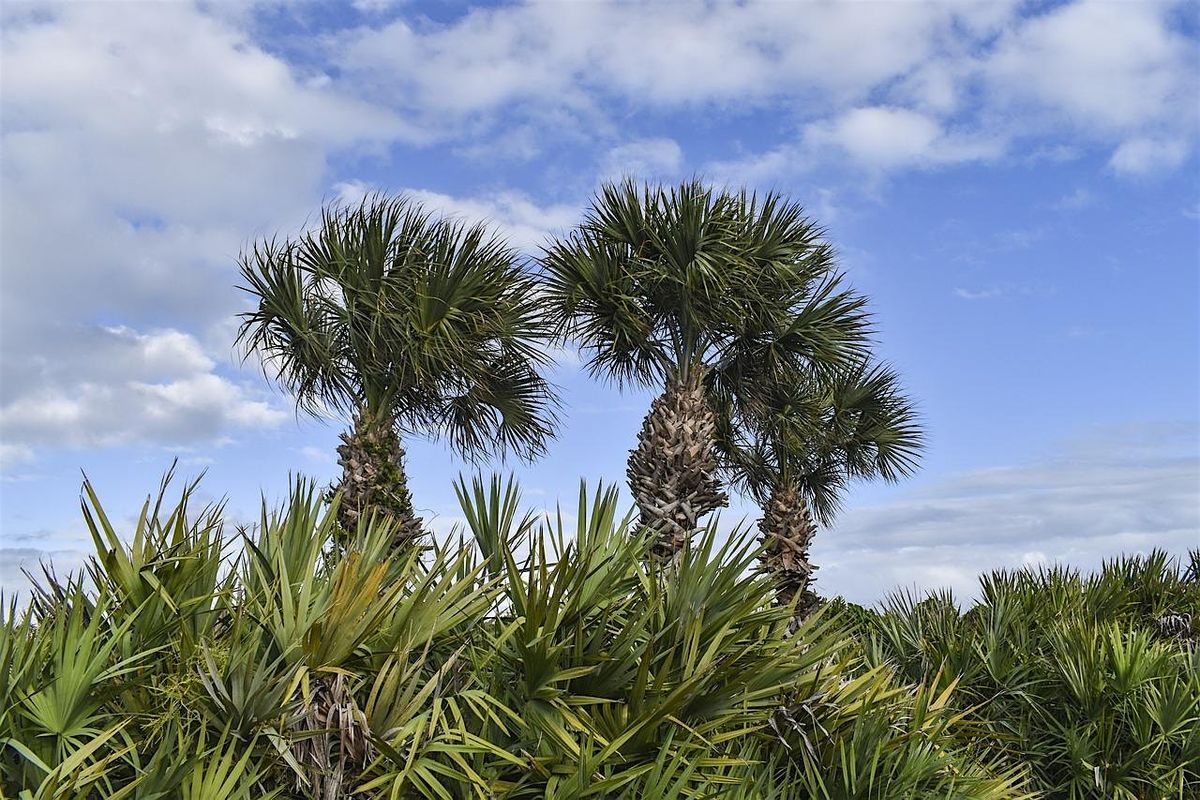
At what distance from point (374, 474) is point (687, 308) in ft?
17.1

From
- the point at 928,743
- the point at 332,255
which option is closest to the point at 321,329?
the point at 332,255

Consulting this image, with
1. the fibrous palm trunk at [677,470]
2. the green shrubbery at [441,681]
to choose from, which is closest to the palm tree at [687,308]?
the fibrous palm trunk at [677,470]

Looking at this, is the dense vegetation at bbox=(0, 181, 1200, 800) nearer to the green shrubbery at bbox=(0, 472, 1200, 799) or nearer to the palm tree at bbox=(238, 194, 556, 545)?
the green shrubbery at bbox=(0, 472, 1200, 799)

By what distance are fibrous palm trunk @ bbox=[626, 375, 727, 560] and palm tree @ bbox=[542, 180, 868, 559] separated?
2 cm

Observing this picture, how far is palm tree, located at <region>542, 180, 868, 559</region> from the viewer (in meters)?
15.2

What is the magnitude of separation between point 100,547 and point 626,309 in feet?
35.7

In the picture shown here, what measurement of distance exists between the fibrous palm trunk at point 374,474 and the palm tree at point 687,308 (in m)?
3.36

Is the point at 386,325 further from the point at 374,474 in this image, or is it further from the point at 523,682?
the point at 523,682

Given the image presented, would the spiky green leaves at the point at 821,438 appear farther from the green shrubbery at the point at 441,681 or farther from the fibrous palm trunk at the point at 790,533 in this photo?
the green shrubbery at the point at 441,681

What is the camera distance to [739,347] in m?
16.7

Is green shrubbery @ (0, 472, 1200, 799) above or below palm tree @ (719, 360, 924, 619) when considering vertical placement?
below

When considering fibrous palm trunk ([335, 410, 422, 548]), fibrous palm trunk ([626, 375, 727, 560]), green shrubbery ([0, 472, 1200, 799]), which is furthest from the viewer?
fibrous palm trunk ([626, 375, 727, 560])

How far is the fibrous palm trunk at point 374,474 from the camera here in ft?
45.5

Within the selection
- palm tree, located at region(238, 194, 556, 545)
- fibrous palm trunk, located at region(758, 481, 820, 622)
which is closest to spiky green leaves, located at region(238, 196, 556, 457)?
palm tree, located at region(238, 194, 556, 545)
